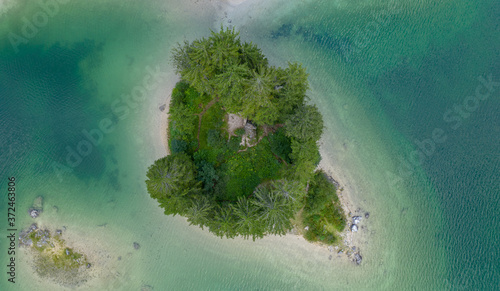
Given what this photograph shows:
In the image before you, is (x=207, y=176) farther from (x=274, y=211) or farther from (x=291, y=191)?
(x=291, y=191)

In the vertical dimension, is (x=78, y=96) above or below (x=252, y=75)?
below

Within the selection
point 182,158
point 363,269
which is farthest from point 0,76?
point 363,269

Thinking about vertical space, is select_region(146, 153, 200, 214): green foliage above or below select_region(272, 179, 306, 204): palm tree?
below

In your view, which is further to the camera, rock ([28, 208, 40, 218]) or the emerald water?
the emerald water

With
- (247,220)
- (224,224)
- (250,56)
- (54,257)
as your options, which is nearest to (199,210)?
(224,224)

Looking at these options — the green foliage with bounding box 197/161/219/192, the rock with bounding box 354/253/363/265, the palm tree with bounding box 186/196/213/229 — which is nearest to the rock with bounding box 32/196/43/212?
the green foliage with bounding box 197/161/219/192

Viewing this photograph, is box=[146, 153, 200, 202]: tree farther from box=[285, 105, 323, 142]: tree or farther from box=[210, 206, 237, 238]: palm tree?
box=[285, 105, 323, 142]: tree

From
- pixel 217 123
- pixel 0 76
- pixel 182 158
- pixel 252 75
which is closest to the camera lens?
pixel 252 75

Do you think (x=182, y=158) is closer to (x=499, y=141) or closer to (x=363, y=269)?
(x=363, y=269)
